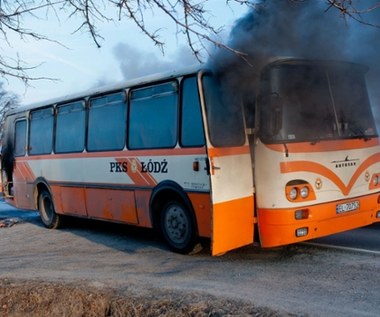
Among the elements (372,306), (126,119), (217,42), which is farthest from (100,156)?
(372,306)

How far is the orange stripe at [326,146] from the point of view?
6.59m

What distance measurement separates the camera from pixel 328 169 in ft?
22.7

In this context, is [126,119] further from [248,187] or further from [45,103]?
[45,103]

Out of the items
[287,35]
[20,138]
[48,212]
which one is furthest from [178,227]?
[20,138]

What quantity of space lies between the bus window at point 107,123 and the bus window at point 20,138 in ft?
10.5

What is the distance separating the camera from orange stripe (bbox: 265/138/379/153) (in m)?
6.59

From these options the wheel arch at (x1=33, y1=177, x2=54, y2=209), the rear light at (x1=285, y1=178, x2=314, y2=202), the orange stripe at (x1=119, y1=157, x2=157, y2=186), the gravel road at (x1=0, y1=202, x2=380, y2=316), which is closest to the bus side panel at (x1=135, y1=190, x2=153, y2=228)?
the orange stripe at (x1=119, y1=157, x2=157, y2=186)

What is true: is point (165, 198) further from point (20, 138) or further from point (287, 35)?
point (20, 138)

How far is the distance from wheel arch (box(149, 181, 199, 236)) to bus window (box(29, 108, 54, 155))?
3.82m

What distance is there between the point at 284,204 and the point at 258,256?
4.11 ft

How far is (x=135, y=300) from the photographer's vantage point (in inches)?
220

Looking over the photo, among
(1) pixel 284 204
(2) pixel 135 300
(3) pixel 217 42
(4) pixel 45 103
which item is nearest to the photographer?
(3) pixel 217 42

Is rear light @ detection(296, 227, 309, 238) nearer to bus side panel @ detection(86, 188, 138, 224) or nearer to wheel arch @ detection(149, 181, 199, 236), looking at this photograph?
wheel arch @ detection(149, 181, 199, 236)

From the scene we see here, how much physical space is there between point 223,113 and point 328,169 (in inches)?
60.1
